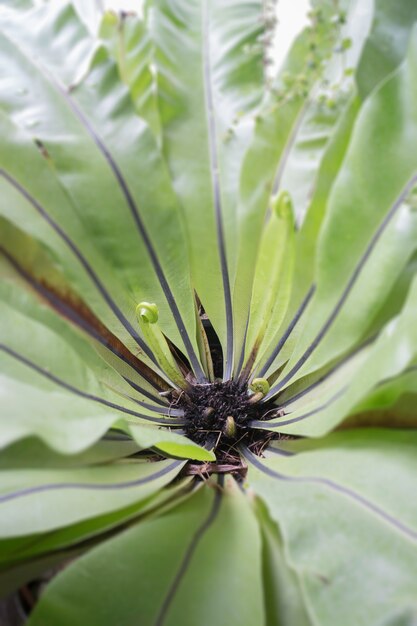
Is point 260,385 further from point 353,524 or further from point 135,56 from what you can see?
point 135,56

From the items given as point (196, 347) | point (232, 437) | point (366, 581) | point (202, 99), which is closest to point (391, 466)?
point (366, 581)

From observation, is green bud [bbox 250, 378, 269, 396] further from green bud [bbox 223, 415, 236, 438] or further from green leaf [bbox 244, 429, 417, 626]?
green leaf [bbox 244, 429, 417, 626]

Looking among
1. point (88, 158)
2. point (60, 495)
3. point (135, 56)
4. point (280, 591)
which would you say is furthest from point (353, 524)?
point (135, 56)

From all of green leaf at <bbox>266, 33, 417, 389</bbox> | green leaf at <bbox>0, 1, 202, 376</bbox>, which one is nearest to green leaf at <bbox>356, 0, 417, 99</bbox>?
green leaf at <bbox>266, 33, 417, 389</bbox>

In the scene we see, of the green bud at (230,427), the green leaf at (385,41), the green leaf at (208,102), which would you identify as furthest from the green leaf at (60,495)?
the green leaf at (385,41)

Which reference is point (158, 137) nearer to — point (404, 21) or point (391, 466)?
point (404, 21)

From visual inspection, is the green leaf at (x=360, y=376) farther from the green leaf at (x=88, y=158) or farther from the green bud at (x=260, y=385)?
the green leaf at (x=88, y=158)

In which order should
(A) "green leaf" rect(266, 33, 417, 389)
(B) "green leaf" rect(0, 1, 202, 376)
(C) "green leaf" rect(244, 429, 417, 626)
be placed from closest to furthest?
1. (C) "green leaf" rect(244, 429, 417, 626)
2. (A) "green leaf" rect(266, 33, 417, 389)
3. (B) "green leaf" rect(0, 1, 202, 376)
